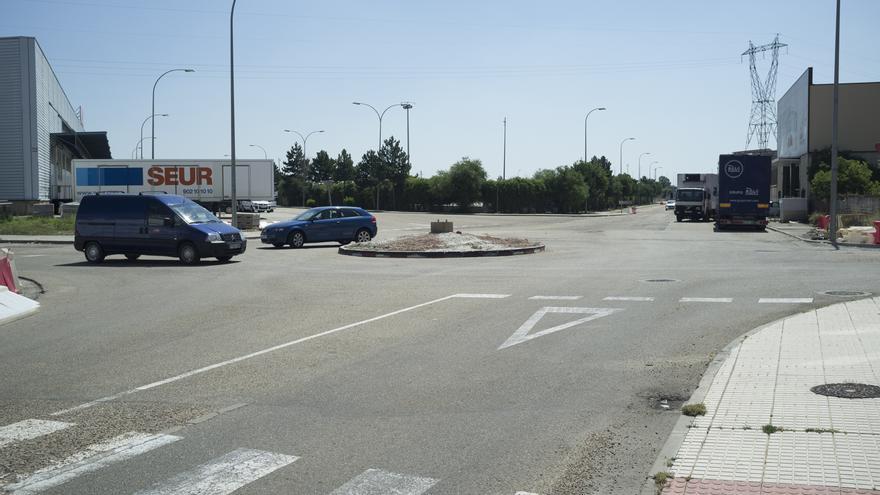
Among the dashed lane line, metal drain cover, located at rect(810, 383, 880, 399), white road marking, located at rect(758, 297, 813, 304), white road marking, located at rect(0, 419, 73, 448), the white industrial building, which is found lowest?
white road marking, located at rect(0, 419, 73, 448)

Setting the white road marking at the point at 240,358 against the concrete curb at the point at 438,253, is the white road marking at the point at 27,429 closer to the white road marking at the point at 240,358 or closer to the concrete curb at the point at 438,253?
the white road marking at the point at 240,358

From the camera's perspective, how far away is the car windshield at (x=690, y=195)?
59.2 metres

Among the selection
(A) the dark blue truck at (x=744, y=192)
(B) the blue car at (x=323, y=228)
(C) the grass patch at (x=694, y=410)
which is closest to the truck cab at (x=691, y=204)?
(A) the dark blue truck at (x=744, y=192)

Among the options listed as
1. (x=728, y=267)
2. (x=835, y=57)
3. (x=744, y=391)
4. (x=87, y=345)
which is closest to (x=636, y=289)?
(x=728, y=267)

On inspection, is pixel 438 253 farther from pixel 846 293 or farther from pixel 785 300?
pixel 846 293

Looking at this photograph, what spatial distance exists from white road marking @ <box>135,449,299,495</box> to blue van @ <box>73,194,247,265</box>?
1826 cm

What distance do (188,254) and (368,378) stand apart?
16.4m

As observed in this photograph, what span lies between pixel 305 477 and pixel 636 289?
11.4m

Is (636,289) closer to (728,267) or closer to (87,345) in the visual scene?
(728,267)

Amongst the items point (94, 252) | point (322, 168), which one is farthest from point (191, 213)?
point (322, 168)

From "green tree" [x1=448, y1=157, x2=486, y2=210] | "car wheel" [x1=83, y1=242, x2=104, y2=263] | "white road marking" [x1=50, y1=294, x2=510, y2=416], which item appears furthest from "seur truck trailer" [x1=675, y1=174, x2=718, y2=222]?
"white road marking" [x1=50, y1=294, x2=510, y2=416]

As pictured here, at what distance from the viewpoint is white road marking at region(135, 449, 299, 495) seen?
5062 millimetres

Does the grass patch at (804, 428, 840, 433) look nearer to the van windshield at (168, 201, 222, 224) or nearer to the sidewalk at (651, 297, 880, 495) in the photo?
the sidewalk at (651, 297, 880, 495)

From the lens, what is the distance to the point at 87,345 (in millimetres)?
10453
